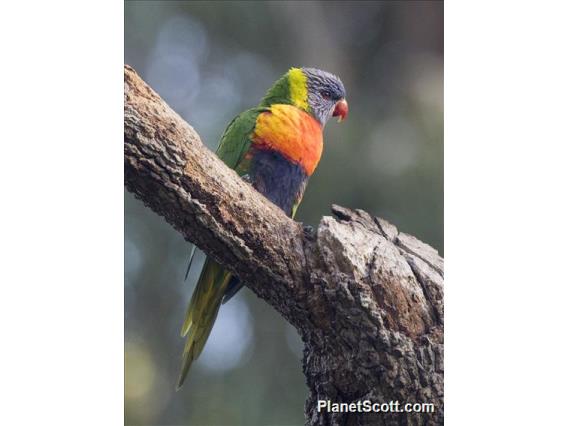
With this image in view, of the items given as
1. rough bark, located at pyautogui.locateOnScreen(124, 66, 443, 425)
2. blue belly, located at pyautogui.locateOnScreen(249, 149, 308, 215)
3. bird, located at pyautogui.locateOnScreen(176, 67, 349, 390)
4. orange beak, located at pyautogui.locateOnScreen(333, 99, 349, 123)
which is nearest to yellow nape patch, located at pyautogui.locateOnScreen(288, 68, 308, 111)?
bird, located at pyautogui.locateOnScreen(176, 67, 349, 390)

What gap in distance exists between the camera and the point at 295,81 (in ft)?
8.63

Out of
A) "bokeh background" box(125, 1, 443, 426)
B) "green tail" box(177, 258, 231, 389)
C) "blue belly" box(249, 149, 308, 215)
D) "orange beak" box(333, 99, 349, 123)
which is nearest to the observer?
"bokeh background" box(125, 1, 443, 426)

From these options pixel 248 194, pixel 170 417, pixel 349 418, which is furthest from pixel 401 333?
pixel 170 417

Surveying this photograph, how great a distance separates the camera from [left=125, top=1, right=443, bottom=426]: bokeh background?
2.34m

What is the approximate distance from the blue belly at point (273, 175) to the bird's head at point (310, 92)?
230 mm

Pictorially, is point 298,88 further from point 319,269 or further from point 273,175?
point 319,269

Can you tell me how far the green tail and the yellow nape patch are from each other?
0.77 meters

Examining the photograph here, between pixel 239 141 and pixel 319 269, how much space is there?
29.4 inches

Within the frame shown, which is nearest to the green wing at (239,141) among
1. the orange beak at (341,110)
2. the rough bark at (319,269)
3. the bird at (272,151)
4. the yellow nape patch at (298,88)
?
the bird at (272,151)

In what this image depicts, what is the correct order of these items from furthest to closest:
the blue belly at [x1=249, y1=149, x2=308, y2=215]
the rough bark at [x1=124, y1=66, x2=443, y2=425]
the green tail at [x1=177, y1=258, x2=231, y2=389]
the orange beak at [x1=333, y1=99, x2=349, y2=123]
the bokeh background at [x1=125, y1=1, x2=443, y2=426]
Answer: the orange beak at [x1=333, y1=99, x2=349, y2=123] < the blue belly at [x1=249, y1=149, x2=308, y2=215] < the green tail at [x1=177, y1=258, x2=231, y2=389] < the bokeh background at [x1=125, y1=1, x2=443, y2=426] < the rough bark at [x1=124, y1=66, x2=443, y2=425]

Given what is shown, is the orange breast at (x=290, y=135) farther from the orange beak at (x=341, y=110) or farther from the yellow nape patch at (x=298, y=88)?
the orange beak at (x=341, y=110)

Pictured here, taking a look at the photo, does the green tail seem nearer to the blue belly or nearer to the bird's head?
the blue belly

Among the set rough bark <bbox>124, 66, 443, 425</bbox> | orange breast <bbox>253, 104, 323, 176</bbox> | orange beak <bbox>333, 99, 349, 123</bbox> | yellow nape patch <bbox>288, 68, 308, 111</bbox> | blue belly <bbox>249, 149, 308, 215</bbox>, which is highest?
orange beak <bbox>333, 99, 349, 123</bbox>
